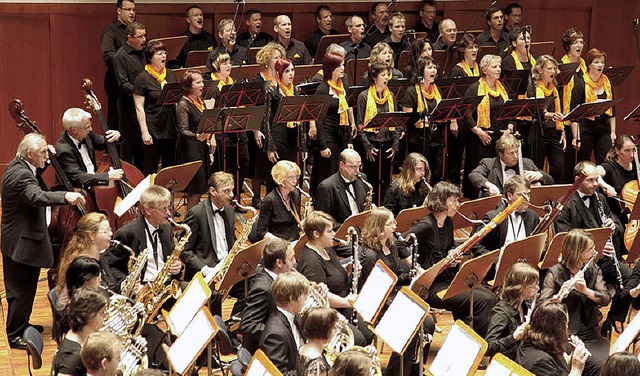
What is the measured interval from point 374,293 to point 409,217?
1862 millimetres

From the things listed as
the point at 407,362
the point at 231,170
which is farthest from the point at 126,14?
the point at 407,362

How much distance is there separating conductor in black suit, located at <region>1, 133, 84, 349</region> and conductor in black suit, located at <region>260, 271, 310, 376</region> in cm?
205

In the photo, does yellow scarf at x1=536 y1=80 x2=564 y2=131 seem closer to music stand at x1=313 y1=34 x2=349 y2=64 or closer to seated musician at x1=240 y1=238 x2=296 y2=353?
music stand at x1=313 y1=34 x2=349 y2=64

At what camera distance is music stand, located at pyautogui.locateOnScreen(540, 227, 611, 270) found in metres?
7.22

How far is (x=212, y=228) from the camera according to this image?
24.4 feet

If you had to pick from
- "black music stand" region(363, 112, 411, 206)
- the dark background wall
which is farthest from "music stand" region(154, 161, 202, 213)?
the dark background wall

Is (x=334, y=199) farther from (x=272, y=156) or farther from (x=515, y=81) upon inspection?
(x=515, y=81)

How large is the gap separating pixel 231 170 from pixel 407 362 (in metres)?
4.40

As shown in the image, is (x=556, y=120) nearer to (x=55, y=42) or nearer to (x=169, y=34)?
(x=169, y=34)

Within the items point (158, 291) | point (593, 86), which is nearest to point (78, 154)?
point (158, 291)

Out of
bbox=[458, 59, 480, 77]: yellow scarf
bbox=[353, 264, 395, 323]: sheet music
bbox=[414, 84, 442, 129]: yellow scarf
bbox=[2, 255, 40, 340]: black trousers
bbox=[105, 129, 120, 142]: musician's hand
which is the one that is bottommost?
bbox=[2, 255, 40, 340]: black trousers

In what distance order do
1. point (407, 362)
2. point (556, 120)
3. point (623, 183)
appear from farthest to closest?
point (556, 120) < point (623, 183) < point (407, 362)

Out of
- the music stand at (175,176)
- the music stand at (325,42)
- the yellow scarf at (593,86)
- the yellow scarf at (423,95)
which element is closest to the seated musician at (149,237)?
the music stand at (175,176)

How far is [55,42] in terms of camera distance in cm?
1164
